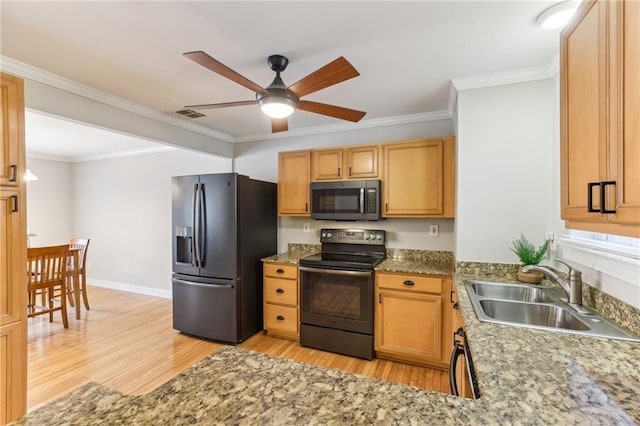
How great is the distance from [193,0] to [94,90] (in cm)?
164

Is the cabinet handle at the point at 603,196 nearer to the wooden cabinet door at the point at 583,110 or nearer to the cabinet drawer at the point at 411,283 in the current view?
Result: the wooden cabinet door at the point at 583,110

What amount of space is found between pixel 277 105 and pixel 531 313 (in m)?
2.00

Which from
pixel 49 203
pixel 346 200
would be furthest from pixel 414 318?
pixel 49 203

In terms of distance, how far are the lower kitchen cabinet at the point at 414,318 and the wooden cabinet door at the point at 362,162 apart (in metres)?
1.04

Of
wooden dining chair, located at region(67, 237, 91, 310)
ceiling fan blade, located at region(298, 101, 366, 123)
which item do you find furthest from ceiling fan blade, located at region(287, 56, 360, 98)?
wooden dining chair, located at region(67, 237, 91, 310)

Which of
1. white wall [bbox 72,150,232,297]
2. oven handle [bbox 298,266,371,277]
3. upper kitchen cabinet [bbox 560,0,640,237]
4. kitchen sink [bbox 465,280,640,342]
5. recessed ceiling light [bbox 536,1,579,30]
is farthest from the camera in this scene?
white wall [bbox 72,150,232,297]

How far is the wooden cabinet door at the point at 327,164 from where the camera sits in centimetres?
313

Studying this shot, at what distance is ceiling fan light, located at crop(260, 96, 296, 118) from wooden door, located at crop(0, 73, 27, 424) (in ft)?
4.57

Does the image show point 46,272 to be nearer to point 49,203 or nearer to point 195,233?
point 195,233

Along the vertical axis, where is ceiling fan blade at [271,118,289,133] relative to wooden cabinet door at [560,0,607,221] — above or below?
above

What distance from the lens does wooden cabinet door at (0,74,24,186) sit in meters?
1.60

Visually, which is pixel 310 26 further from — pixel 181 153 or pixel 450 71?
pixel 181 153

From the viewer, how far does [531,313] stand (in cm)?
170

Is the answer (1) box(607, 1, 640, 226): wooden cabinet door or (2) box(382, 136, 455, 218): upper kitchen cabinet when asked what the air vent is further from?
(1) box(607, 1, 640, 226): wooden cabinet door
